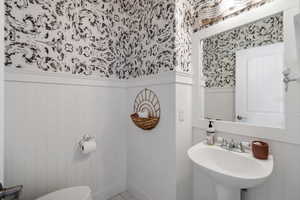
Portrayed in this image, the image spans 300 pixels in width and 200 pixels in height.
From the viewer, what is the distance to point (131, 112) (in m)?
1.80

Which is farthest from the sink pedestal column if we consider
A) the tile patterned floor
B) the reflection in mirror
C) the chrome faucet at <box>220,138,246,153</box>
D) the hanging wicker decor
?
the tile patterned floor

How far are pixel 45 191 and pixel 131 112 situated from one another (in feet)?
3.58

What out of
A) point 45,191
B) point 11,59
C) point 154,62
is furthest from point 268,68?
point 45,191

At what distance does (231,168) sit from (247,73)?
0.74 metres

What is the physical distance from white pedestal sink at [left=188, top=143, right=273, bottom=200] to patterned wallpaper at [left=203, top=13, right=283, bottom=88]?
22.8 inches

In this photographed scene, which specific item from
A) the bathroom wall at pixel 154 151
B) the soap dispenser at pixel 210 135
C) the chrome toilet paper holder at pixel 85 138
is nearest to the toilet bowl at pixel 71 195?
the chrome toilet paper holder at pixel 85 138

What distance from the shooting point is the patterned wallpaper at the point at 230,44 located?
1032 mm

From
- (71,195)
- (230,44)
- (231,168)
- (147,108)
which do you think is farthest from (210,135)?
(71,195)

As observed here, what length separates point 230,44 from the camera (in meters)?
1.26

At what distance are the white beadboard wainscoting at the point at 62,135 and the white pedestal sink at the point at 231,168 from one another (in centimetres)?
101

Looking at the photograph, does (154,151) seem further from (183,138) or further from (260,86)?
(260,86)

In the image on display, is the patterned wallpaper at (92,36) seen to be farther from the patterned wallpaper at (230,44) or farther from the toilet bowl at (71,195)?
the toilet bowl at (71,195)

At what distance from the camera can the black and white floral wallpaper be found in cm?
121

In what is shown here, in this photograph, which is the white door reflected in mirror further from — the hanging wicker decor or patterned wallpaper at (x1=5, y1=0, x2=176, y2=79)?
the hanging wicker decor
